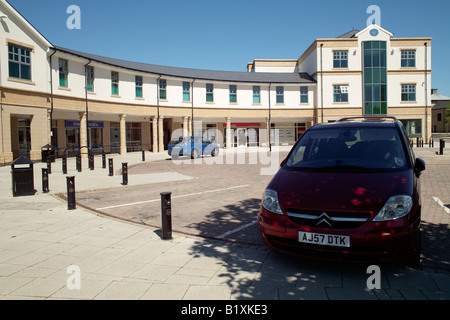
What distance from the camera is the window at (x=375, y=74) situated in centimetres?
3778

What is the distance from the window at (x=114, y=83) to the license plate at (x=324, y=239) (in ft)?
91.2

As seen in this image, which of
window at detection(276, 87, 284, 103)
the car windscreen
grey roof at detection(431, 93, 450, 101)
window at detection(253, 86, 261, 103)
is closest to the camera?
the car windscreen

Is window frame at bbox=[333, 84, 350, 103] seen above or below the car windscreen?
above

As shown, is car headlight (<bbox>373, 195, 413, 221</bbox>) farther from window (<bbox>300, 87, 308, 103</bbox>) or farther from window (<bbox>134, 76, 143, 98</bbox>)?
window (<bbox>300, 87, 308, 103</bbox>)

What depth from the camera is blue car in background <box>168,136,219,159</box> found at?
2422 cm

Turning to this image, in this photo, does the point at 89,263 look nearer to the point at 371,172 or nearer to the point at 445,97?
the point at 371,172

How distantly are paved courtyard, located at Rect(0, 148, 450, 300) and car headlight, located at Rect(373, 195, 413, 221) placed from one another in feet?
2.64

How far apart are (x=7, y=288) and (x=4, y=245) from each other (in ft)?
6.30

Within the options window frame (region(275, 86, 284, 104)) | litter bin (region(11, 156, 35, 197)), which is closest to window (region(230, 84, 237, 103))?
window frame (region(275, 86, 284, 104))

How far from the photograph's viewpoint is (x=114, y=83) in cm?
2900

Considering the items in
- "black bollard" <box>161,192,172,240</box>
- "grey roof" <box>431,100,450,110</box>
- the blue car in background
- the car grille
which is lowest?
"black bollard" <box>161,192,172,240</box>

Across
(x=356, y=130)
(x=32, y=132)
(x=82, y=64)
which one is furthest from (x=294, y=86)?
(x=356, y=130)

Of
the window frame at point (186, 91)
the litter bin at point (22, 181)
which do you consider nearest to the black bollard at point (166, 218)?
the litter bin at point (22, 181)

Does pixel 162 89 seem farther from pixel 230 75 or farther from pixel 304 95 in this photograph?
pixel 304 95
